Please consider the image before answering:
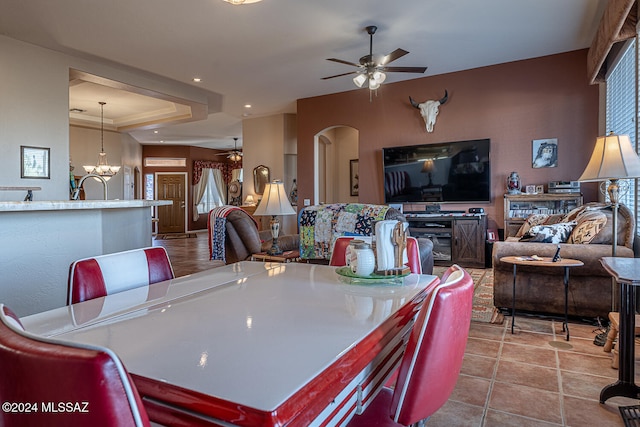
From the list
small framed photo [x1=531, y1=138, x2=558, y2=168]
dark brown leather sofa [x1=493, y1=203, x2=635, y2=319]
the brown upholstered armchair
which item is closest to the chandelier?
the brown upholstered armchair

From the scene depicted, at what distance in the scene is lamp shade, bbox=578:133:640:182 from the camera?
2.48 m

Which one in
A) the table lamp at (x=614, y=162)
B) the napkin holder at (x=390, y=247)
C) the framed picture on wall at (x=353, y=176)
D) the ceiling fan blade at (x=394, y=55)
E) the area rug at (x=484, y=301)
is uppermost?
the ceiling fan blade at (x=394, y=55)

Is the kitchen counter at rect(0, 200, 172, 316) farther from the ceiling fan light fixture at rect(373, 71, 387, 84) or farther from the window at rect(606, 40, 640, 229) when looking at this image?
the window at rect(606, 40, 640, 229)

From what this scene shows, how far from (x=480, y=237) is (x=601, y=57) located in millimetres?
2544

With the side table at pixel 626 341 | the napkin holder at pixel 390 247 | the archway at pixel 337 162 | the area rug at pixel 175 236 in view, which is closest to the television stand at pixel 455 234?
the archway at pixel 337 162

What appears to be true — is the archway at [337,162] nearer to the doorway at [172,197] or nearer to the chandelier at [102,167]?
the chandelier at [102,167]

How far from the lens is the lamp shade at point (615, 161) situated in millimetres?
2482

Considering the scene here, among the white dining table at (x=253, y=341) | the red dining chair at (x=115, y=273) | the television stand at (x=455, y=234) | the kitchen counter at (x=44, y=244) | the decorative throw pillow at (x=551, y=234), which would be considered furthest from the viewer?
the television stand at (x=455, y=234)

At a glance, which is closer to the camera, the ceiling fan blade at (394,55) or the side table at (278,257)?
the side table at (278,257)

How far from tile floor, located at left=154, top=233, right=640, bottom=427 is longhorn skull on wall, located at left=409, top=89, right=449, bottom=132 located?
3.65 meters

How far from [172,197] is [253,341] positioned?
490 inches

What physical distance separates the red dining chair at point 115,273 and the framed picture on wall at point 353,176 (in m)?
7.10

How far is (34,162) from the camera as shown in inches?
171

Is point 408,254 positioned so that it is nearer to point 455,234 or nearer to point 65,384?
point 65,384
